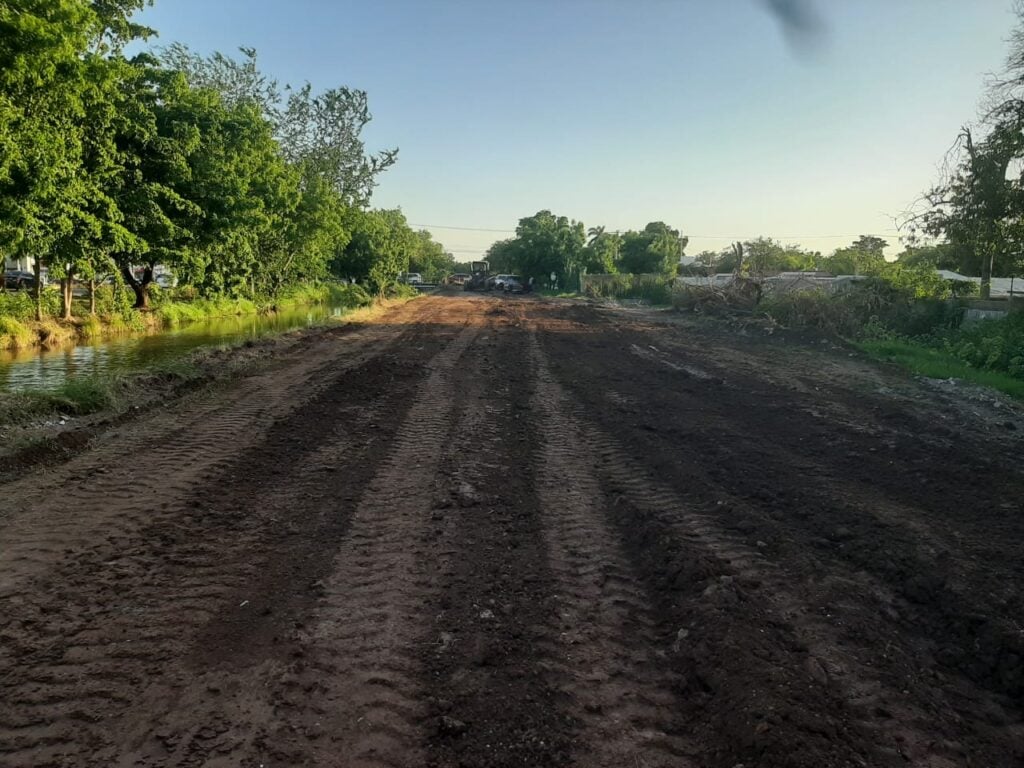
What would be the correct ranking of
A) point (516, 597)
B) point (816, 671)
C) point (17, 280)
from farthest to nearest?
point (17, 280) < point (516, 597) < point (816, 671)

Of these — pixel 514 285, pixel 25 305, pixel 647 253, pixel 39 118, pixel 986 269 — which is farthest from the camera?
pixel 514 285

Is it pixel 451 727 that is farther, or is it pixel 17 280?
pixel 17 280

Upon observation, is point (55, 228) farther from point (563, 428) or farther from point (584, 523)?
point (584, 523)

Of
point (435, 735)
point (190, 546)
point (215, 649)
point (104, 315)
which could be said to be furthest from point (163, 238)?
point (435, 735)

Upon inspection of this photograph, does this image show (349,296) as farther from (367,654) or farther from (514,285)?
(367,654)

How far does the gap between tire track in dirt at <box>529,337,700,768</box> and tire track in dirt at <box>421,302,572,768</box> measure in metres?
0.10

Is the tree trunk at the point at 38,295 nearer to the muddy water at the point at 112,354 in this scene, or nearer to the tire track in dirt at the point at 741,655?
the muddy water at the point at 112,354

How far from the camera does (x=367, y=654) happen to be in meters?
3.53

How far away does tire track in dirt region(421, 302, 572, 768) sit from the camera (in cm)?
287

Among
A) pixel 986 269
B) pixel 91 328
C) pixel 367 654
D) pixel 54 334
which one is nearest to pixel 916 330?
pixel 986 269

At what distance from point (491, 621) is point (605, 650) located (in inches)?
28.0

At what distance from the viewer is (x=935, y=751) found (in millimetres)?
2850

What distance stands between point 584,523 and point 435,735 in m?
2.74

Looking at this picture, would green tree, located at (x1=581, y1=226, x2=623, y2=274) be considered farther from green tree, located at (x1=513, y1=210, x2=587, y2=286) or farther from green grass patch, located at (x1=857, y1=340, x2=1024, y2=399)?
green grass patch, located at (x1=857, y1=340, x2=1024, y2=399)
